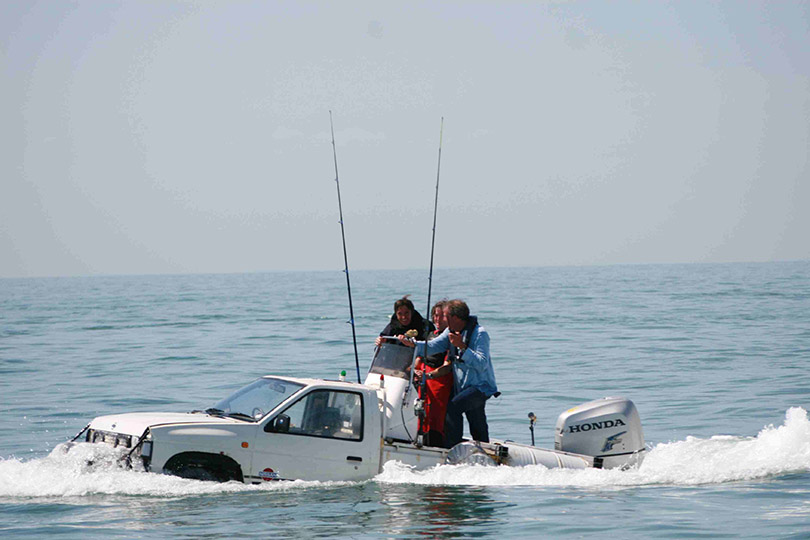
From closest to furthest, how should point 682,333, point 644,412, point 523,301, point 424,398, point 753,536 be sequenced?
point 753,536 → point 424,398 → point 644,412 → point 682,333 → point 523,301

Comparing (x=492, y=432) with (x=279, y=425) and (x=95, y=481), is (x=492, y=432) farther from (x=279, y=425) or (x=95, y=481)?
(x=95, y=481)

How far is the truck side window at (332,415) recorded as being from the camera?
10.7 m

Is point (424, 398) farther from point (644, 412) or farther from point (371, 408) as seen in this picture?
point (644, 412)

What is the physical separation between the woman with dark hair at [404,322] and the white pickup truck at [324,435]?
0.29 meters

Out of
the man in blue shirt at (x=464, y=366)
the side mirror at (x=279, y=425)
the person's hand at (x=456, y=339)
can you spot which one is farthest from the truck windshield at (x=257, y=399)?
the person's hand at (x=456, y=339)

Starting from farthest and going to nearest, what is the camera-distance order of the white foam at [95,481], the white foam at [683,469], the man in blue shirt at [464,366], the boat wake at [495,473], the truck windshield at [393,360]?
the truck windshield at [393,360] < the man in blue shirt at [464,366] < the white foam at [683,469] < the boat wake at [495,473] < the white foam at [95,481]

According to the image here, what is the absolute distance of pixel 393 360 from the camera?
11.6m

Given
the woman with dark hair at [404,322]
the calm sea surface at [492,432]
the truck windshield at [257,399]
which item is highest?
the woman with dark hair at [404,322]

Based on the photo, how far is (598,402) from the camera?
1190cm

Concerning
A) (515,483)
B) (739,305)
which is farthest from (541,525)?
(739,305)

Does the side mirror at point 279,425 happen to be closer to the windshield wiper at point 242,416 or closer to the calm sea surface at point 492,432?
the windshield wiper at point 242,416

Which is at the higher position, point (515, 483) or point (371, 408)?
point (371, 408)

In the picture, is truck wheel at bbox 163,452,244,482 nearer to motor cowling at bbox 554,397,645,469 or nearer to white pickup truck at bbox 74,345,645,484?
Result: white pickup truck at bbox 74,345,645,484

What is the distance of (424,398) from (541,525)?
203 centimetres
